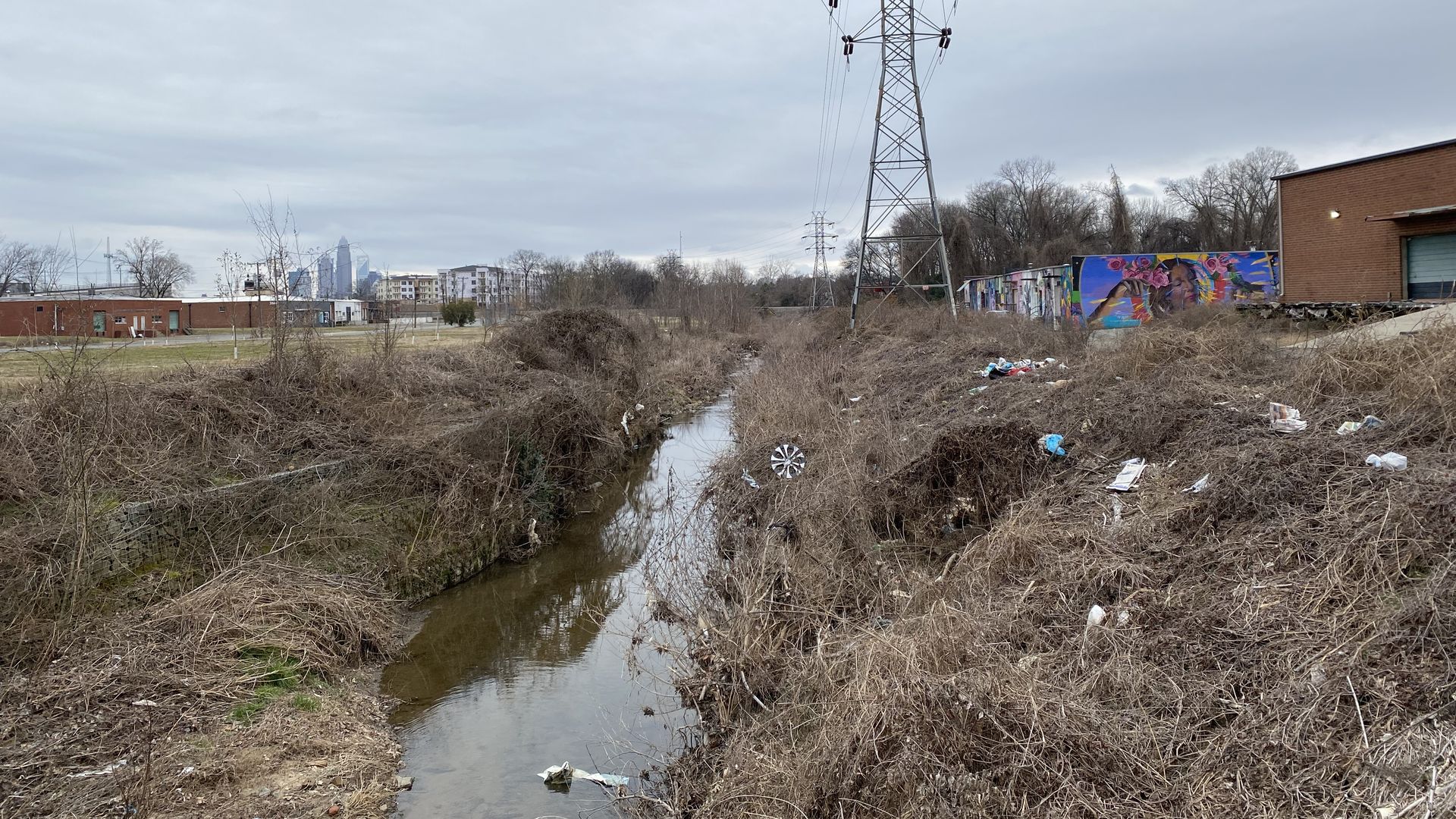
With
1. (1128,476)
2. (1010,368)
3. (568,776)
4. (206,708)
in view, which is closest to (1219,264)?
(1010,368)

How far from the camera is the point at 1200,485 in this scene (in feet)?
24.1

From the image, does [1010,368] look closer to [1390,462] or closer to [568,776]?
[1390,462]

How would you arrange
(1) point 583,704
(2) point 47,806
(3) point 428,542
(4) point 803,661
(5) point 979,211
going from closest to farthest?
(2) point 47,806
(4) point 803,661
(1) point 583,704
(3) point 428,542
(5) point 979,211

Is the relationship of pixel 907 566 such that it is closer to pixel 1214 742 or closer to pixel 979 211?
pixel 1214 742

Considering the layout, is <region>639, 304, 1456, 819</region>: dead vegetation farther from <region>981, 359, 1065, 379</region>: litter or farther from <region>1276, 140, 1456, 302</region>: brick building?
<region>1276, 140, 1456, 302</region>: brick building

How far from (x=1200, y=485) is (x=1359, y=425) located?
1620mm

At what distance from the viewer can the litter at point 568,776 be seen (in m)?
6.13

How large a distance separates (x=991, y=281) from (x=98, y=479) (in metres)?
42.3

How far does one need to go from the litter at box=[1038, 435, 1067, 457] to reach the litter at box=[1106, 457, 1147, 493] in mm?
818

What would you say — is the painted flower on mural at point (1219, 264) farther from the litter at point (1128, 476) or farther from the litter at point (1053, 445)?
the litter at point (1128, 476)

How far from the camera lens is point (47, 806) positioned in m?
4.83

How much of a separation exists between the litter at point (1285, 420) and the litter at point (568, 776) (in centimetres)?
660

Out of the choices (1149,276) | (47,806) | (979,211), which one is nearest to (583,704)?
(47,806)

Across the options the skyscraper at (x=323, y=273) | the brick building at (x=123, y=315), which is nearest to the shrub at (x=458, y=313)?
the brick building at (x=123, y=315)
